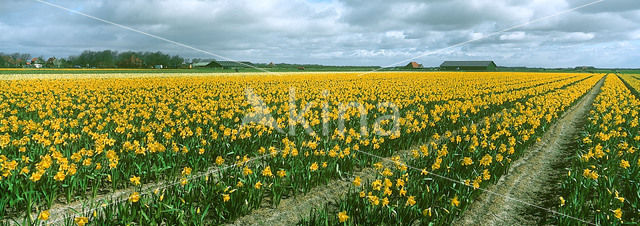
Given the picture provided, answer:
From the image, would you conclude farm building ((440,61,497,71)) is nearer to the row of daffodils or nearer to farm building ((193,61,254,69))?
farm building ((193,61,254,69))

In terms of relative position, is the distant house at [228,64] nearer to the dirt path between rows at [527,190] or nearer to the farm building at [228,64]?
the farm building at [228,64]

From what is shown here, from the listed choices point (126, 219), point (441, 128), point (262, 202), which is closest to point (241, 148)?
point (262, 202)

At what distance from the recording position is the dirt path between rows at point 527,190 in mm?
6082

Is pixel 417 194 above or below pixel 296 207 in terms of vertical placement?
above

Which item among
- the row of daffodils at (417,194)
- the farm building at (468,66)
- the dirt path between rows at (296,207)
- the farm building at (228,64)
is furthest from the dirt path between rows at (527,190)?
the farm building at (468,66)

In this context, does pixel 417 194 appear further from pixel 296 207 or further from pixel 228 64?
pixel 228 64

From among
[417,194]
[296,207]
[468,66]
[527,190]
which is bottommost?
[527,190]

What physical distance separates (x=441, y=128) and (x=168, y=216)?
9.99 m

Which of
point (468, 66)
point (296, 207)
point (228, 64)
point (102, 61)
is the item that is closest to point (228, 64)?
point (228, 64)

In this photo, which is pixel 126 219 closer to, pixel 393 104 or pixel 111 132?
pixel 111 132

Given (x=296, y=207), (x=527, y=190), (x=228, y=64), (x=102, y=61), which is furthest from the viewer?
(x=102, y=61)

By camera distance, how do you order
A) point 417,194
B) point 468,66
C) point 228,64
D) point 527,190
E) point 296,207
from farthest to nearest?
point 468,66, point 228,64, point 527,190, point 296,207, point 417,194

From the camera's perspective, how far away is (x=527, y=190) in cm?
746

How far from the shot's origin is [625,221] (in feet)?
18.5
